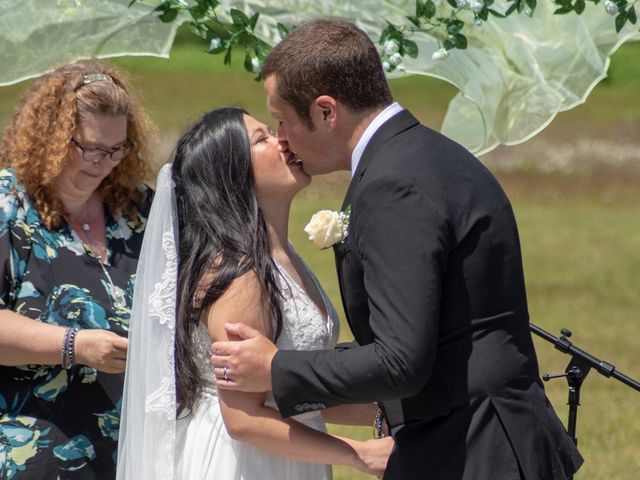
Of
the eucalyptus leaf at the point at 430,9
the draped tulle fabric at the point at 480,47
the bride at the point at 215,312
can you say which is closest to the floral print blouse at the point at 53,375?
the bride at the point at 215,312

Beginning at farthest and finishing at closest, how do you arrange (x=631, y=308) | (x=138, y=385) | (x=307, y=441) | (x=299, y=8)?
1. (x=631, y=308)
2. (x=299, y=8)
3. (x=138, y=385)
4. (x=307, y=441)

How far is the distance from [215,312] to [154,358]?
35 cm

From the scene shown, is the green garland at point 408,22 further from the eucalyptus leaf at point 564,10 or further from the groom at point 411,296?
the groom at point 411,296

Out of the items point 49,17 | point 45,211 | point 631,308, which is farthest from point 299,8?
point 631,308

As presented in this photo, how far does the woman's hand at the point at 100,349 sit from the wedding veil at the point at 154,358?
12 cm

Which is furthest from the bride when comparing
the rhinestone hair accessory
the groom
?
the rhinestone hair accessory

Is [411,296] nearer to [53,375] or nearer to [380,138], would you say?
[380,138]

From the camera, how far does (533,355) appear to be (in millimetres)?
3090

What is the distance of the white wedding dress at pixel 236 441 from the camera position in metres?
3.48

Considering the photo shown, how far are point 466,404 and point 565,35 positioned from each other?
187 centimetres

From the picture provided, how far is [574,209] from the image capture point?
22141mm

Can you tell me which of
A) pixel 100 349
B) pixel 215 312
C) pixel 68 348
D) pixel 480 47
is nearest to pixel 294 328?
pixel 215 312

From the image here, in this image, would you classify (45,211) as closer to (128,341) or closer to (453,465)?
(128,341)

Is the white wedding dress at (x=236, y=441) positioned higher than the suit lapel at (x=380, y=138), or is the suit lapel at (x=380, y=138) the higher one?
the suit lapel at (x=380, y=138)
